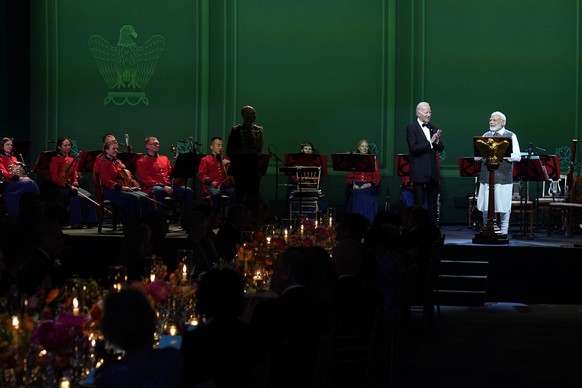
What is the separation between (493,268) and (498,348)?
120 inches

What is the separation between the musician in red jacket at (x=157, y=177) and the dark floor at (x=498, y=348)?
4.88 meters

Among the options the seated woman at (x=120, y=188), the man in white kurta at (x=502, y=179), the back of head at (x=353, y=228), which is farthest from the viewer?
the seated woman at (x=120, y=188)

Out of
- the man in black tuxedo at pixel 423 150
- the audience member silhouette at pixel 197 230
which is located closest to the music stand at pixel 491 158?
the man in black tuxedo at pixel 423 150

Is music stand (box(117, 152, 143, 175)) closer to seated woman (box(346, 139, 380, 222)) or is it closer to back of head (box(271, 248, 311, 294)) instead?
seated woman (box(346, 139, 380, 222))

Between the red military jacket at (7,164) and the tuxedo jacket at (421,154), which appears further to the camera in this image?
the red military jacket at (7,164)

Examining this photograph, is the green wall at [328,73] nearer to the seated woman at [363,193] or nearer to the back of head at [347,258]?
→ the seated woman at [363,193]

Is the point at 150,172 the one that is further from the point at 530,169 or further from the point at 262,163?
the point at 530,169

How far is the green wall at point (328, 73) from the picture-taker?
1564 cm

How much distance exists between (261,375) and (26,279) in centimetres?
301

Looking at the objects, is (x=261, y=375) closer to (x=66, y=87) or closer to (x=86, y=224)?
(x=86, y=224)

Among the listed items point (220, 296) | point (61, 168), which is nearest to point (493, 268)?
point (61, 168)

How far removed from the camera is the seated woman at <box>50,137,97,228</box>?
13828 millimetres

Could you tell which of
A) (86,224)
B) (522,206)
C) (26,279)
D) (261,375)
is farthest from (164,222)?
(522,206)

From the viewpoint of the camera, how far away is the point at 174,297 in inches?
197
